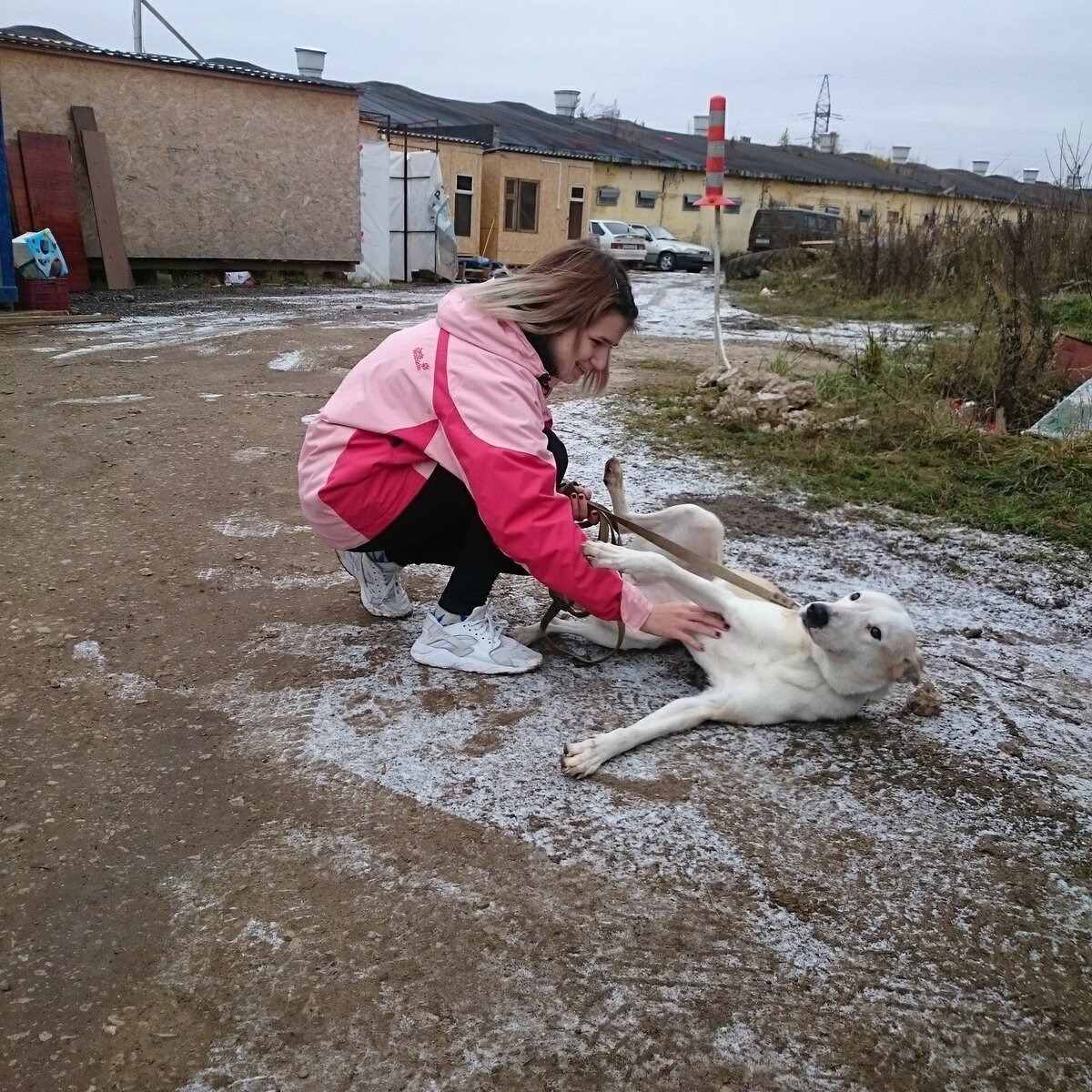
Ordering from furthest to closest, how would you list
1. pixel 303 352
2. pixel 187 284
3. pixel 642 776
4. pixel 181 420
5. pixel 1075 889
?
pixel 187 284 → pixel 303 352 → pixel 181 420 → pixel 642 776 → pixel 1075 889

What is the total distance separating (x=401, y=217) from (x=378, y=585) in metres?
17.0

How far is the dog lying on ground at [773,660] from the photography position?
98.5 inches

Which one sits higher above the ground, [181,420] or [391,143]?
[391,143]

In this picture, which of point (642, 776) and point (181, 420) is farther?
point (181, 420)

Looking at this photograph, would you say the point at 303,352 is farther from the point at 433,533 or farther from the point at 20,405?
the point at 433,533

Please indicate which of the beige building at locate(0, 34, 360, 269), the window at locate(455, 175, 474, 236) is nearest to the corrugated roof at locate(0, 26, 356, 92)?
the beige building at locate(0, 34, 360, 269)

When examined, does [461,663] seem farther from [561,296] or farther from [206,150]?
[206,150]

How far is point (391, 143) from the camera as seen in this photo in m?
21.1

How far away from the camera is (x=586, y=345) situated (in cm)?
252

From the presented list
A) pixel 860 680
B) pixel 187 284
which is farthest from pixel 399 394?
pixel 187 284

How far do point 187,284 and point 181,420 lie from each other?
412 inches

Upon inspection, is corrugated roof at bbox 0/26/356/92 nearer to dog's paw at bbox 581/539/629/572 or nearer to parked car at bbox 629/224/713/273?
parked car at bbox 629/224/713/273

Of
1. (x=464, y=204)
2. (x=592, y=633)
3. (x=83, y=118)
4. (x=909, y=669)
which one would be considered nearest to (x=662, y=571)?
(x=592, y=633)

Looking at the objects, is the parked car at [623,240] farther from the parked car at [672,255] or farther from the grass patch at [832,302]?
the grass patch at [832,302]
